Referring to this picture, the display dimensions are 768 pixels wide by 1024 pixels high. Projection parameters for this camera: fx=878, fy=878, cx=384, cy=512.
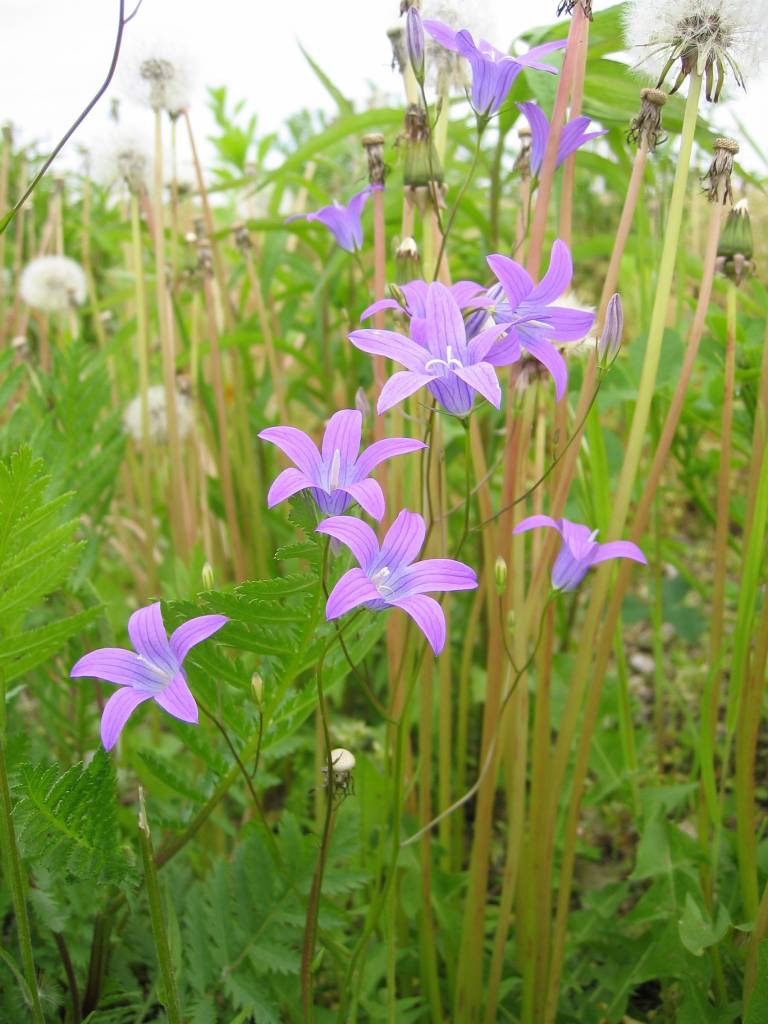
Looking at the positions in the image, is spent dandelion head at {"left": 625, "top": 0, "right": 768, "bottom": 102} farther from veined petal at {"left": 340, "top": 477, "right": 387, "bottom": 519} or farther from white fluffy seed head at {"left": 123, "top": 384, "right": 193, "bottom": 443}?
white fluffy seed head at {"left": 123, "top": 384, "right": 193, "bottom": 443}

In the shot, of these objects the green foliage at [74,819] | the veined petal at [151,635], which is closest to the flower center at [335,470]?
the veined petal at [151,635]

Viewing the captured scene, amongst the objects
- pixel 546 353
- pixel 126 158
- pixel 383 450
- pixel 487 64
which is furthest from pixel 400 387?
pixel 126 158

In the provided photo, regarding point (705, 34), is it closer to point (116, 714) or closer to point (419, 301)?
point (419, 301)

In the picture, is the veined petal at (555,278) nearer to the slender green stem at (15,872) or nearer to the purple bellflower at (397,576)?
the purple bellflower at (397,576)

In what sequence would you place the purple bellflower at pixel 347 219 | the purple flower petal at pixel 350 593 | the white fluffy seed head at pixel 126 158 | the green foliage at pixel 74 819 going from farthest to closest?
the white fluffy seed head at pixel 126 158 < the purple bellflower at pixel 347 219 < the green foliage at pixel 74 819 < the purple flower petal at pixel 350 593

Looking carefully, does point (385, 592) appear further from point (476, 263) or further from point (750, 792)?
point (476, 263)

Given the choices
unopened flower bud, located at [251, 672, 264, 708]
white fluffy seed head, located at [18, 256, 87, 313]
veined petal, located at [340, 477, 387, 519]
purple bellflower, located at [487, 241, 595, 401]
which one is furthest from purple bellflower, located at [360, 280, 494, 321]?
white fluffy seed head, located at [18, 256, 87, 313]

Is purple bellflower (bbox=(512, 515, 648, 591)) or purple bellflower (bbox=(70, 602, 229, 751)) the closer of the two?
purple bellflower (bbox=(70, 602, 229, 751))
